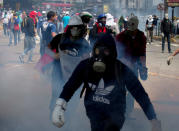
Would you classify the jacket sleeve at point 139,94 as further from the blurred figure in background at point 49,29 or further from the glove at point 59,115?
the blurred figure in background at point 49,29

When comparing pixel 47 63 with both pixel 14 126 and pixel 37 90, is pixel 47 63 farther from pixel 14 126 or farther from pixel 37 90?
pixel 37 90

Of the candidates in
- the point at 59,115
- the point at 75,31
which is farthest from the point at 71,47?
the point at 59,115

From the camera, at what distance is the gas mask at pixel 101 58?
302 cm

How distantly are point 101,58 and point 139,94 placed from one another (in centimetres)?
45

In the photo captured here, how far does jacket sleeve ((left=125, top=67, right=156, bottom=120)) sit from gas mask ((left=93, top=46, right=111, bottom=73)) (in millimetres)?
257

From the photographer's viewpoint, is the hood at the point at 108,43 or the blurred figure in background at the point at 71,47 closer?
the hood at the point at 108,43

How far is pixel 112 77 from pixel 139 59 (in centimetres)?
245

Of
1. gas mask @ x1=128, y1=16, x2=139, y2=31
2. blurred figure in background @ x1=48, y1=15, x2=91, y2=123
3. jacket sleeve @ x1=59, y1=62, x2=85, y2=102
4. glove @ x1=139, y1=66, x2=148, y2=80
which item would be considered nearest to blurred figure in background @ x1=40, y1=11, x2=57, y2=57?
gas mask @ x1=128, y1=16, x2=139, y2=31

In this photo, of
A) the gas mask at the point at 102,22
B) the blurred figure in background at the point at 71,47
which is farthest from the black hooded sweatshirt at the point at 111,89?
the gas mask at the point at 102,22

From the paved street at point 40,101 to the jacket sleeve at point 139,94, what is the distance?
203 centimetres

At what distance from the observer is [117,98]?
3.15 metres

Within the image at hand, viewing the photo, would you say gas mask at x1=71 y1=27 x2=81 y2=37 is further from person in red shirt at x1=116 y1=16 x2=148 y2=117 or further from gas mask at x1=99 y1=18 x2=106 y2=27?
gas mask at x1=99 y1=18 x2=106 y2=27

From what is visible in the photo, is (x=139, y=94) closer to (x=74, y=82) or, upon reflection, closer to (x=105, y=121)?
(x=105, y=121)

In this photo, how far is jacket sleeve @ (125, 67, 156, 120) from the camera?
3.11m
